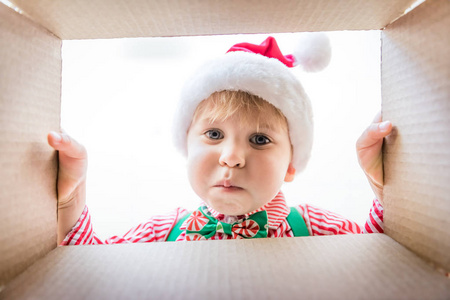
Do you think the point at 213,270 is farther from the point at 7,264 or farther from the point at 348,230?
the point at 348,230

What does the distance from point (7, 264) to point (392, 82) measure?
0.66 m

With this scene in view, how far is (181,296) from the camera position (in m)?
0.43

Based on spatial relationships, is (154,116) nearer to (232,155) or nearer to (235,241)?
(232,155)

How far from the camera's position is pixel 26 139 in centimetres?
56

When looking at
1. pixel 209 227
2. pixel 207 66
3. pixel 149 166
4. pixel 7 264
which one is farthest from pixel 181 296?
pixel 149 166

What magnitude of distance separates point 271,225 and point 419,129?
1.50ft

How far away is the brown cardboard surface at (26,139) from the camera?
50 cm

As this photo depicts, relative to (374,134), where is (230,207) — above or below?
below

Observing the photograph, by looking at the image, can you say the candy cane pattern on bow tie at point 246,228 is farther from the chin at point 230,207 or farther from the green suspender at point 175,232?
the green suspender at point 175,232

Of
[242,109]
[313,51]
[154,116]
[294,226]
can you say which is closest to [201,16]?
[242,109]

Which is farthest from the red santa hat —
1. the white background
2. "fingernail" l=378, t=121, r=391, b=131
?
the white background

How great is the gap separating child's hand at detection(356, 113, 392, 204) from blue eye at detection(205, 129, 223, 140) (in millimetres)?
297

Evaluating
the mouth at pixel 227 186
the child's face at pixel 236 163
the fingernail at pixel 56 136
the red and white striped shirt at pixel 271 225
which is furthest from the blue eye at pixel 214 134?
the fingernail at pixel 56 136

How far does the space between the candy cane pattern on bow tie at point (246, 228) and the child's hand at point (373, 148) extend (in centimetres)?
29
